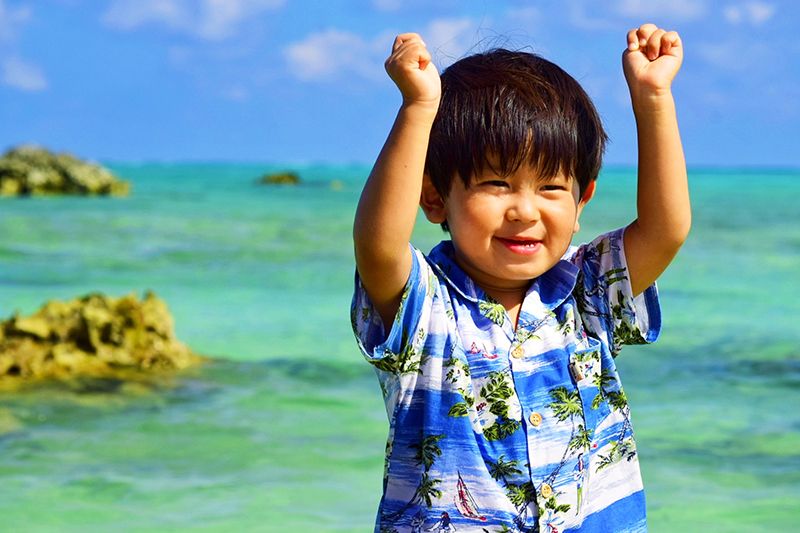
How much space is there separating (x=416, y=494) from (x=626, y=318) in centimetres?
48

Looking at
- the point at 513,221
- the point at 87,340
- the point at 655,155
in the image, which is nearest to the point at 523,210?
the point at 513,221

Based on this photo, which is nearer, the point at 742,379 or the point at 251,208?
the point at 742,379

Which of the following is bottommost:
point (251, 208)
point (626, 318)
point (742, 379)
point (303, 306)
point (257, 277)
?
point (626, 318)

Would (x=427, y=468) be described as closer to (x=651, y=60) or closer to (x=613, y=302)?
(x=613, y=302)

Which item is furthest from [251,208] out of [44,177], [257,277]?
[257,277]

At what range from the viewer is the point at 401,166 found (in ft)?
6.43

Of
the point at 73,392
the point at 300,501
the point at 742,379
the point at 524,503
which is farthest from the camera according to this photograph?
the point at 742,379

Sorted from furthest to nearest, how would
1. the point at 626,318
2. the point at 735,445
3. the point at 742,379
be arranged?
the point at 742,379 → the point at 735,445 → the point at 626,318

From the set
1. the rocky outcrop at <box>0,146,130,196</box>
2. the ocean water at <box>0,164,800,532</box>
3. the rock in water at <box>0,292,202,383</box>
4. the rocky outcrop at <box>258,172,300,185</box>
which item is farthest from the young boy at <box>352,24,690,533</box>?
the rocky outcrop at <box>258,172,300,185</box>

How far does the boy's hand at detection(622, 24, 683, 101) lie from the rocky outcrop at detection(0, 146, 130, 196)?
2221 cm

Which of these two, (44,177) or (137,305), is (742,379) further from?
(44,177)

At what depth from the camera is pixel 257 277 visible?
32.9ft

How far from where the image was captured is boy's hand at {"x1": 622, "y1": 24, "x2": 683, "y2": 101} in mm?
2107

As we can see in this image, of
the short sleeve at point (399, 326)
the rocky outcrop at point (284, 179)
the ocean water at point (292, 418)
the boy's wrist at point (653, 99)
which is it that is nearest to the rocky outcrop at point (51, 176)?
the rocky outcrop at point (284, 179)
